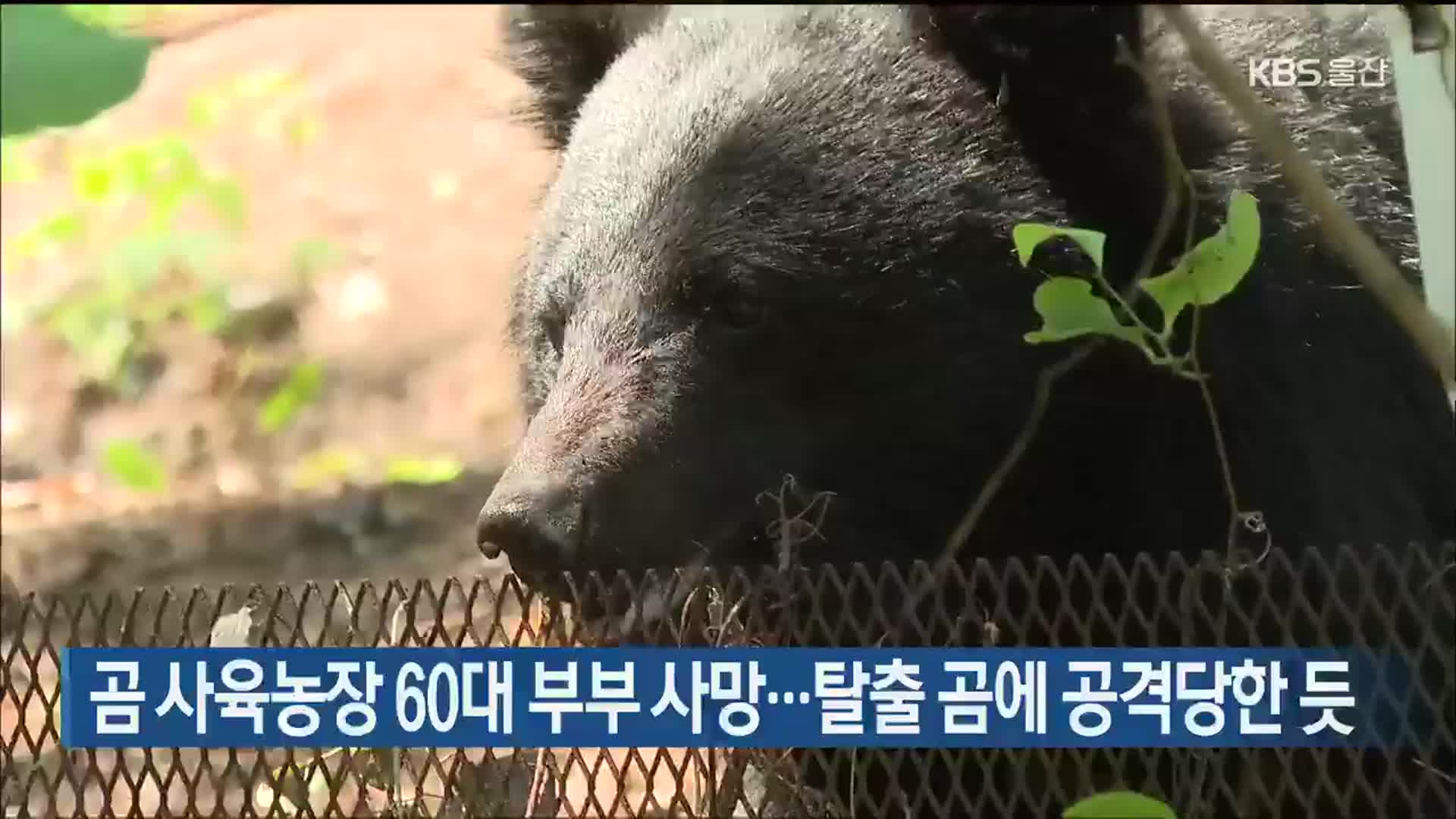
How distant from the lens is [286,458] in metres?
2.31

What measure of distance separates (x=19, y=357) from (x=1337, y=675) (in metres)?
2.14

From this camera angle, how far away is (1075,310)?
112 cm

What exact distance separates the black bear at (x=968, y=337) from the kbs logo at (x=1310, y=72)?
0.01 m

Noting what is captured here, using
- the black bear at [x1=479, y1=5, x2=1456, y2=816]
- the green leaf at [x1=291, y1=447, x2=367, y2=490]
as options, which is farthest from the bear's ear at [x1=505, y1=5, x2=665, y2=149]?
the green leaf at [x1=291, y1=447, x2=367, y2=490]

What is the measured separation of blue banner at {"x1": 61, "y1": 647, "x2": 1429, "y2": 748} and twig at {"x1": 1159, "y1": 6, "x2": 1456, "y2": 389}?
0.26 meters

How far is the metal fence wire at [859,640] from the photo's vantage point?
1.10 meters

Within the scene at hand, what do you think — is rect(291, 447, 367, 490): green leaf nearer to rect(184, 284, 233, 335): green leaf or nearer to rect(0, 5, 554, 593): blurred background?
rect(0, 5, 554, 593): blurred background

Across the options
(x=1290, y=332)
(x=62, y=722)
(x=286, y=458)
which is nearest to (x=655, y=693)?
(x=62, y=722)

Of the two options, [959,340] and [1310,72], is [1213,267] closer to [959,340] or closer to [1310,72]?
[959,340]

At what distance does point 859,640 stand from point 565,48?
0.80 metres

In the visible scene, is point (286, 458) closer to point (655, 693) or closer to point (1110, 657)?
point (655, 693)

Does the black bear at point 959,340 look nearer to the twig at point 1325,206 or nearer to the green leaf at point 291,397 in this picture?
the twig at point 1325,206

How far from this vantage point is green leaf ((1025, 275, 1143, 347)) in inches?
43.7

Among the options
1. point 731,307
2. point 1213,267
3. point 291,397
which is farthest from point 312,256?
point 1213,267
